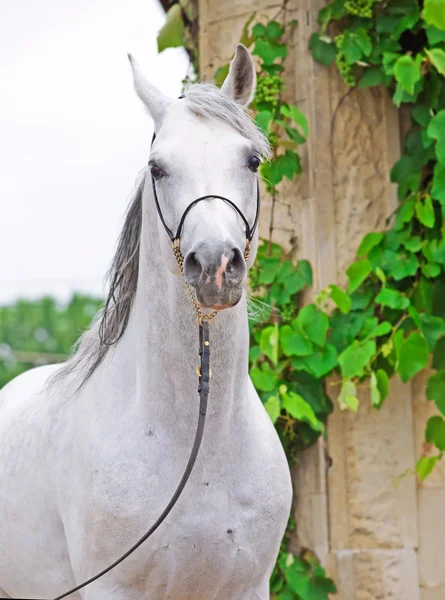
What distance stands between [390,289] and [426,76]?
1011 mm

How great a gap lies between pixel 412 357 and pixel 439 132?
98 cm

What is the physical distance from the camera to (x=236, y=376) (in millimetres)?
2660

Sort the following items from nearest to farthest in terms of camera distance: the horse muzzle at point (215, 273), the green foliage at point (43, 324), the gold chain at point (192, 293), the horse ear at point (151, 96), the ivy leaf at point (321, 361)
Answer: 1. the horse muzzle at point (215, 273)
2. the gold chain at point (192, 293)
3. the horse ear at point (151, 96)
4. the ivy leaf at point (321, 361)
5. the green foliage at point (43, 324)

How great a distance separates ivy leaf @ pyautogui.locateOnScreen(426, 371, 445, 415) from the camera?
3.99 m

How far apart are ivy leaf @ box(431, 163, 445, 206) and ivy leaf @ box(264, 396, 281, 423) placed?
114cm

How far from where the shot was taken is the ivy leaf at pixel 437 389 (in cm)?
399

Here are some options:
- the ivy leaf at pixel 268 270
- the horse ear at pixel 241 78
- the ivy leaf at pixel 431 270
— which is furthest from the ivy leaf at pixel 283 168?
the horse ear at pixel 241 78

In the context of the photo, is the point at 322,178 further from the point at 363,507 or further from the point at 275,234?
the point at 363,507

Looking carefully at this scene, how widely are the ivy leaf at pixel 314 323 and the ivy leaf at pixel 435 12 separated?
1344mm

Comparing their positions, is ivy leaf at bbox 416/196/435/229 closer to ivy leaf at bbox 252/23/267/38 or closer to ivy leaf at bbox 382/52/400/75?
ivy leaf at bbox 382/52/400/75

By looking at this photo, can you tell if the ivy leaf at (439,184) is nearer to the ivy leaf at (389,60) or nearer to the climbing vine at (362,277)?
the climbing vine at (362,277)

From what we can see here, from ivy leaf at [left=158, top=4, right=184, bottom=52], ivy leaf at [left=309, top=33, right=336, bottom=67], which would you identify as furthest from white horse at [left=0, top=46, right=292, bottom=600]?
ivy leaf at [left=158, top=4, right=184, bottom=52]

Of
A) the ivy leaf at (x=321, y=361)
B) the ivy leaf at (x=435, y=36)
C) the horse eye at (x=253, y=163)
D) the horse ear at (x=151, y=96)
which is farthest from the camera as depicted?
the ivy leaf at (x=321, y=361)

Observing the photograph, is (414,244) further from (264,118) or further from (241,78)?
(241,78)
